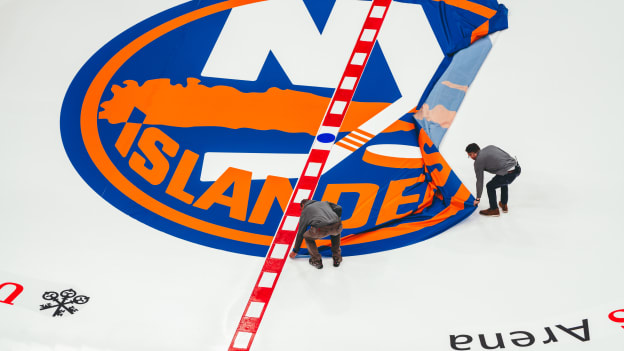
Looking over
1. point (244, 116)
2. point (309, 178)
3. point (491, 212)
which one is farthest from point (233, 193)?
point (491, 212)

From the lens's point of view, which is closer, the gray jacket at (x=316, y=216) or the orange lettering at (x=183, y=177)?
the gray jacket at (x=316, y=216)

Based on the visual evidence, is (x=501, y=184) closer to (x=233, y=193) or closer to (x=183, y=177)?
(x=233, y=193)

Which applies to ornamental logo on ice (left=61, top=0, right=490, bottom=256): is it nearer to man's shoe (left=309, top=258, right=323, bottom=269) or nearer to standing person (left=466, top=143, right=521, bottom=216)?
man's shoe (left=309, top=258, right=323, bottom=269)

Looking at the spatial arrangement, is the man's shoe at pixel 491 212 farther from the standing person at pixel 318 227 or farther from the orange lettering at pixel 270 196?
the orange lettering at pixel 270 196

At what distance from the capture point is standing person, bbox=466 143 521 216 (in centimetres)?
474

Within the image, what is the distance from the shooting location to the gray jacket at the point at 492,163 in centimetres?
474

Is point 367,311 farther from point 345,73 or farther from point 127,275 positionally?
point 345,73

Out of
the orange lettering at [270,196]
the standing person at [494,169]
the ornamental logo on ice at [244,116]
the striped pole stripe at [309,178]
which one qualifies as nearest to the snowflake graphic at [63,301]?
the ornamental logo on ice at [244,116]

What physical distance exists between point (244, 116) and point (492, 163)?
88.7 inches

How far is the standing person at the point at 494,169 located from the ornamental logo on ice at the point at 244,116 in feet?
1.55

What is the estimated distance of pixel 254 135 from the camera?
542 cm

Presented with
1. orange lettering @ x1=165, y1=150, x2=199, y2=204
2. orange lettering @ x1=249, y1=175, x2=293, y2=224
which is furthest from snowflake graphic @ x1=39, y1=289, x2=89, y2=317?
orange lettering @ x1=249, y1=175, x2=293, y2=224

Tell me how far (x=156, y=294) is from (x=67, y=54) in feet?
10.8

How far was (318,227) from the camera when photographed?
4.23m
